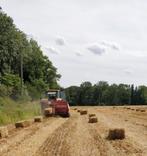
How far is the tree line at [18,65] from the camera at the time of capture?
69.3 m

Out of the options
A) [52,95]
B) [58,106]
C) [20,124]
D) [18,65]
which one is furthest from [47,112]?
[18,65]

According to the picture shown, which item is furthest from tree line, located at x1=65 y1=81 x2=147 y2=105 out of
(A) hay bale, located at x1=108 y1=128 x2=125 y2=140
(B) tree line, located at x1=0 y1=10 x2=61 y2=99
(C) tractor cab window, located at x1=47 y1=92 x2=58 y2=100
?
(A) hay bale, located at x1=108 y1=128 x2=125 y2=140

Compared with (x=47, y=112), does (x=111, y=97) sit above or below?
above

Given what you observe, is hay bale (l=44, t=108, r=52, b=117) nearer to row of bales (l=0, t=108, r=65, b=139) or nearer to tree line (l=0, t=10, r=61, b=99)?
row of bales (l=0, t=108, r=65, b=139)

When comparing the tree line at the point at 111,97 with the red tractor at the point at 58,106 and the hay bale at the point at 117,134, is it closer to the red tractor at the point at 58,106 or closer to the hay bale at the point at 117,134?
the red tractor at the point at 58,106

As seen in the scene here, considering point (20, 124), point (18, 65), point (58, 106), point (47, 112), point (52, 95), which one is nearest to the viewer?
point (20, 124)

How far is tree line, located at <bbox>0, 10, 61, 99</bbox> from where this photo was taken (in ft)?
228

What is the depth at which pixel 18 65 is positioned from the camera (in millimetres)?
83312

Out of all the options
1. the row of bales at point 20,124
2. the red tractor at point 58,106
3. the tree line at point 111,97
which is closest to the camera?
the row of bales at point 20,124

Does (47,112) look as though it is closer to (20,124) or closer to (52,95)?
(52,95)

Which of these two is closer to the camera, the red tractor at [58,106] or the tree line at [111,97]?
the red tractor at [58,106]

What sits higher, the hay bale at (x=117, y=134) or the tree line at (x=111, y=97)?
the tree line at (x=111, y=97)

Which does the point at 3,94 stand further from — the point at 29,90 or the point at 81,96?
the point at 81,96

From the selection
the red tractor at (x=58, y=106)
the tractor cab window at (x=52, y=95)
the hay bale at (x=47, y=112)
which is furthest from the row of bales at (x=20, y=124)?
the tractor cab window at (x=52, y=95)
